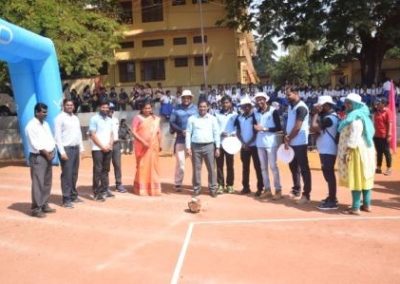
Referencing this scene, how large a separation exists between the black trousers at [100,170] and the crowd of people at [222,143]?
0.7 inches

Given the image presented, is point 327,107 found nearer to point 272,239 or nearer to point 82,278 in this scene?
point 272,239

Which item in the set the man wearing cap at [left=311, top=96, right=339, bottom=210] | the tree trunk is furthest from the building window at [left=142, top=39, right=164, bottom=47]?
the man wearing cap at [left=311, top=96, right=339, bottom=210]

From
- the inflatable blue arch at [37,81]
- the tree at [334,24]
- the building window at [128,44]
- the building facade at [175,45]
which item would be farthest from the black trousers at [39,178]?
the building window at [128,44]

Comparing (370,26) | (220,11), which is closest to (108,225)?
(370,26)

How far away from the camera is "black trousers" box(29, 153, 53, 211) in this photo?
7824 millimetres

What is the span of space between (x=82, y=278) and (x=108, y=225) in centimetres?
205

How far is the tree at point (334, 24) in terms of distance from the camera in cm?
2047

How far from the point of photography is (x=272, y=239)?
21.7ft

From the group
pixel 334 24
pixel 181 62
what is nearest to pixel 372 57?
pixel 334 24

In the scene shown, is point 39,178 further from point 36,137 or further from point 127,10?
point 127,10

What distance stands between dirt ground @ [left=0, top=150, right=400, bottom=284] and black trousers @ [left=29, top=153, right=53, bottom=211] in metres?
0.34

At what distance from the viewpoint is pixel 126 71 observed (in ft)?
103

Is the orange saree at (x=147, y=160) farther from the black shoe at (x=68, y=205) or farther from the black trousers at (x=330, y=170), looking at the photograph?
the black trousers at (x=330, y=170)

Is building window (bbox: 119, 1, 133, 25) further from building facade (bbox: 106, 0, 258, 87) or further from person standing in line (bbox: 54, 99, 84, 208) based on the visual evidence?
person standing in line (bbox: 54, 99, 84, 208)
